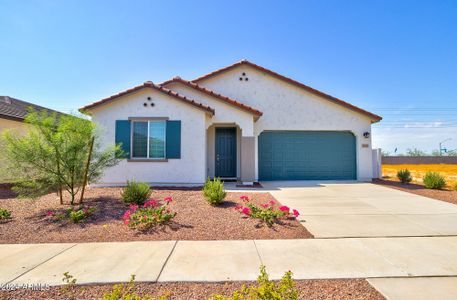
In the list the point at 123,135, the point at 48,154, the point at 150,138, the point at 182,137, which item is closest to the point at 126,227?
the point at 48,154

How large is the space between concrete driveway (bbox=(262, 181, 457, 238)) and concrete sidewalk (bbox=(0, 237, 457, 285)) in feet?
1.49

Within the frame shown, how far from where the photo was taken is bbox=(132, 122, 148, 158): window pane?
Result: 9.70 metres

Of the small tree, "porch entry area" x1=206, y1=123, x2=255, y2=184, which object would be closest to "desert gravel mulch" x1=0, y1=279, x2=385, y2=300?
the small tree

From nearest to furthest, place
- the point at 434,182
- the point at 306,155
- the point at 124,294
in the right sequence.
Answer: the point at 124,294 < the point at 434,182 < the point at 306,155

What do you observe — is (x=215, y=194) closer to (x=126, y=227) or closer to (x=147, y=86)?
(x=126, y=227)

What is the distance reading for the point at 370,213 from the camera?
6.08 metres

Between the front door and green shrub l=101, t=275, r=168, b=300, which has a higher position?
the front door

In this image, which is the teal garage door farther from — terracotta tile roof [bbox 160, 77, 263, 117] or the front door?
terracotta tile roof [bbox 160, 77, 263, 117]

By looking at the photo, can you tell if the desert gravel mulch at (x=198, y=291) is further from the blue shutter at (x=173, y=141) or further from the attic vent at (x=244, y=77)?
the attic vent at (x=244, y=77)

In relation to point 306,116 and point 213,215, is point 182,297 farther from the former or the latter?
point 306,116

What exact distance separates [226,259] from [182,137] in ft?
22.7

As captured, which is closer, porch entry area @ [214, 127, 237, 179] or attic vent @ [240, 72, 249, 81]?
porch entry area @ [214, 127, 237, 179]

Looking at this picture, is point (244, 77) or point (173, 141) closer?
point (173, 141)

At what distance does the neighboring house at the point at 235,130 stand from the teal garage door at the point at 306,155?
2.2 inches
